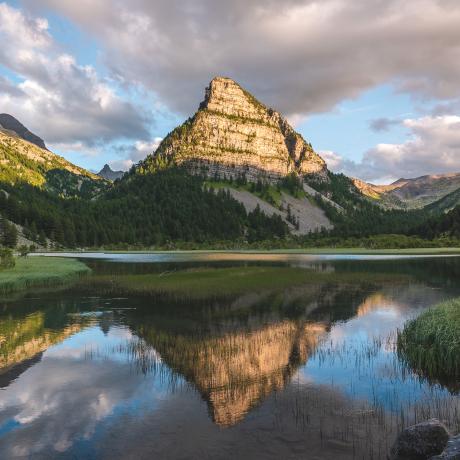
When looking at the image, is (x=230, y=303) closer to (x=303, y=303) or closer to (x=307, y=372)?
(x=303, y=303)

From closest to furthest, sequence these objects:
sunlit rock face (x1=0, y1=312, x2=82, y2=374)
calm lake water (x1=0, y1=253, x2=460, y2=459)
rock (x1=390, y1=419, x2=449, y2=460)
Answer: rock (x1=390, y1=419, x2=449, y2=460)
calm lake water (x1=0, y1=253, x2=460, y2=459)
sunlit rock face (x1=0, y1=312, x2=82, y2=374)

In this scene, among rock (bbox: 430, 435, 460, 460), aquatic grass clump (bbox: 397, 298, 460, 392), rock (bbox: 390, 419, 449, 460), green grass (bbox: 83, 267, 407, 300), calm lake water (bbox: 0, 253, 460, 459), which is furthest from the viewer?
green grass (bbox: 83, 267, 407, 300)

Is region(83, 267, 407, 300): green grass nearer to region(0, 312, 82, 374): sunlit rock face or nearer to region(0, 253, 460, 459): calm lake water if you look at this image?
region(0, 253, 460, 459): calm lake water

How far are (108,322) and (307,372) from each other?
20292 mm

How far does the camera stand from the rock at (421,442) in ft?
42.4

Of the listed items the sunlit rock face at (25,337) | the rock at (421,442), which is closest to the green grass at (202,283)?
the sunlit rock face at (25,337)

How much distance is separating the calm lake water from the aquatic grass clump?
696mm

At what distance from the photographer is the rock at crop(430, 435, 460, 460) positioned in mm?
11359

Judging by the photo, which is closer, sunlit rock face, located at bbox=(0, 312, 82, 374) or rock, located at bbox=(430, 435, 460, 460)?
rock, located at bbox=(430, 435, 460, 460)

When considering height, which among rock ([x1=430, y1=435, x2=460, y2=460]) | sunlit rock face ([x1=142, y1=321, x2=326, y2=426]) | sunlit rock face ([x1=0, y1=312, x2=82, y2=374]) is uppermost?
rock ([x1=430, y1=435, x2=460, y2=460])

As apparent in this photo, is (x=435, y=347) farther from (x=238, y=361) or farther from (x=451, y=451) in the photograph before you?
(x=451, y=451)

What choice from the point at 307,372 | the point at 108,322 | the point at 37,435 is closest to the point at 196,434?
the point at 37,435

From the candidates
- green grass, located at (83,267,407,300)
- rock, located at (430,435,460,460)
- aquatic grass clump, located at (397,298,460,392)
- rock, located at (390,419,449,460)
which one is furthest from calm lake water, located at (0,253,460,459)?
green grass, located at (83,267,407,300)

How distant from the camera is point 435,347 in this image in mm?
24250
